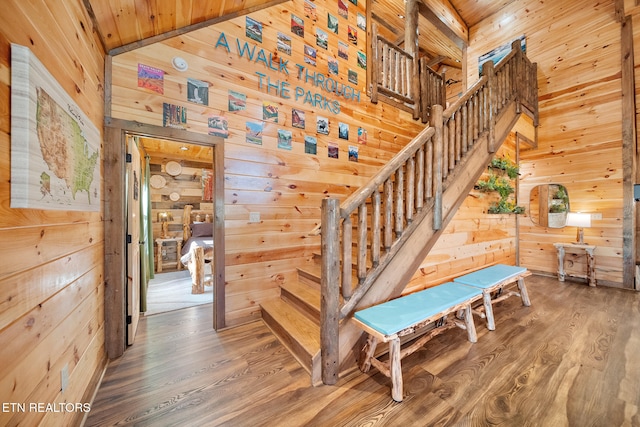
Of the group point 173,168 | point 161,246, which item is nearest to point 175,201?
point 173,168

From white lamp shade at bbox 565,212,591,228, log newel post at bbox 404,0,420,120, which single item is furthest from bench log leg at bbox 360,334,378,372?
white lamp shade at bbox 565,212,591,228

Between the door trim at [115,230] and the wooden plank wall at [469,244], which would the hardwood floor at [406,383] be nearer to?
the door trim at [115,230]

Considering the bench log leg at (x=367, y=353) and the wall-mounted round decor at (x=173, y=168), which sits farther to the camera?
the wall-mounted round decor at (x=173, y=168)

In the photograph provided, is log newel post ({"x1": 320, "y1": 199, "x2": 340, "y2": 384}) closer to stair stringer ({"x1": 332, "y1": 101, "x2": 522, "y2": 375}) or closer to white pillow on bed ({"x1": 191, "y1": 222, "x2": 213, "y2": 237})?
stair stringer ({"x1": 332, "y1": 101, "x2": 522, "y2": 375})

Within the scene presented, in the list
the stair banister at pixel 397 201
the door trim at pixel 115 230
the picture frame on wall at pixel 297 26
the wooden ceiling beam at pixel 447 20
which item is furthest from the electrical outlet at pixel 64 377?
the wooden ceiling beam at pixel 447 20

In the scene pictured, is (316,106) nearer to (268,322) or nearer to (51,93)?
(51,93)

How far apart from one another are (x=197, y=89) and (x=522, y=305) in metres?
4.64

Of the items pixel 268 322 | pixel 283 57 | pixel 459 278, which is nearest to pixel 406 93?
pixel 283 57

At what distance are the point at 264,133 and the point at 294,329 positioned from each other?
2121 millimetres

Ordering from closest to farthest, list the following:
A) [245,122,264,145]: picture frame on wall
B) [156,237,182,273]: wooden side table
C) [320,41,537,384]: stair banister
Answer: [320,41,537,384]: stair banister < [245,122,264,145]: picture frame on wall < [156,237,182,273]: wooden side table

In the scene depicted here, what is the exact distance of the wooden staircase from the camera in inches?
66.2

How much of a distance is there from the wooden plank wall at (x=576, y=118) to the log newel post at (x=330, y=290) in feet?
16.7

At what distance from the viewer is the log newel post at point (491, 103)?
9.78ft

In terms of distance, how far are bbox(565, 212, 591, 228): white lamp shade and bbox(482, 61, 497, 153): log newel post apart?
2.35 m
